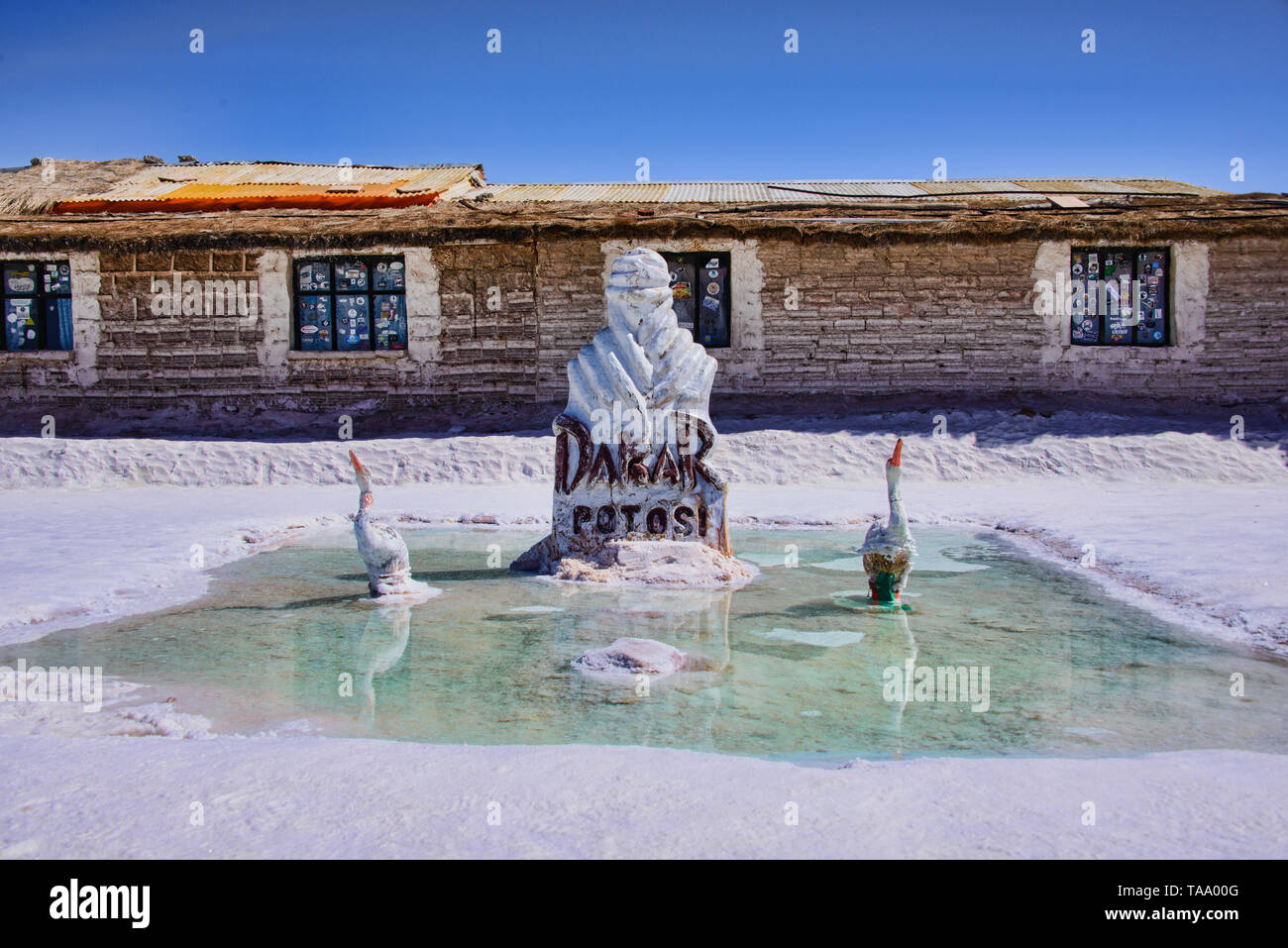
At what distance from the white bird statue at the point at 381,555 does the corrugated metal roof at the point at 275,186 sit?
10.9 metres

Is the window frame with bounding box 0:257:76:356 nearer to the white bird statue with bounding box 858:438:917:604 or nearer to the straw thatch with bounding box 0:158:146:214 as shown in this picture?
the straw thatch with bounding box 0:158:146:214

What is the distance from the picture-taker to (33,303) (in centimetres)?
1423

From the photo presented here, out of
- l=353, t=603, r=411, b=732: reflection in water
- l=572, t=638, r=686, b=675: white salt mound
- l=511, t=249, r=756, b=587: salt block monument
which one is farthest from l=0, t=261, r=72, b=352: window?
l=572, t=638, r=686, b=675: white salt mound

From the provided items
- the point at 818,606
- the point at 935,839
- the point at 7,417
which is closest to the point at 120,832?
the point at 935,839

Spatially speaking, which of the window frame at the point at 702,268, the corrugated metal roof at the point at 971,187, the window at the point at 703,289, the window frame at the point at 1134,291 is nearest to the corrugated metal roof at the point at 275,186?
the window frame at the point at 702,268

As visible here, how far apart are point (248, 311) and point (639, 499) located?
9.55 meters

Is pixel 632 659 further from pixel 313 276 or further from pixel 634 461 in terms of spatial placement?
pixel 313 276

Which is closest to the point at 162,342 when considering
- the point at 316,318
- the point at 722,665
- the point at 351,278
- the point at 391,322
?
the point at 316,318

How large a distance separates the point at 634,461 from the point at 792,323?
25.5ft

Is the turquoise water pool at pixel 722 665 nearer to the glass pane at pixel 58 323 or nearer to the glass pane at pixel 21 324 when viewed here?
the glass pane at pixel 58 323

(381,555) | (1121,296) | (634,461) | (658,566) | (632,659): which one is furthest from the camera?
(1121,296)

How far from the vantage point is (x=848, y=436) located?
41.0 ft

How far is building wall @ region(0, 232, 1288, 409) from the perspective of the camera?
13.5m

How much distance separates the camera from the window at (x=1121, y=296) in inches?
539
